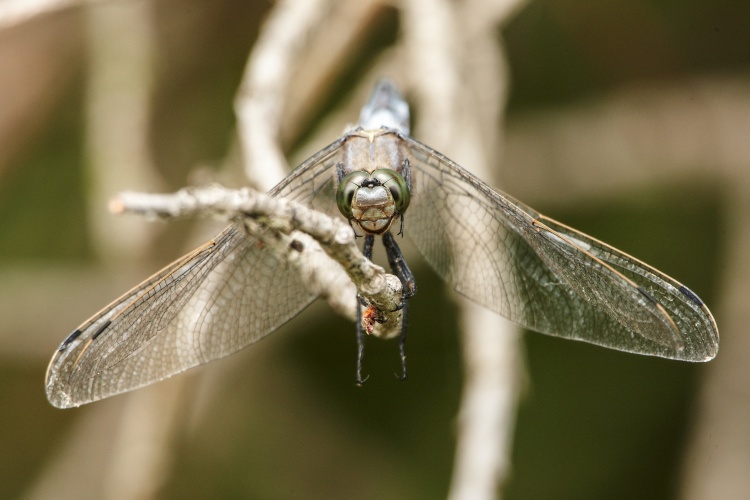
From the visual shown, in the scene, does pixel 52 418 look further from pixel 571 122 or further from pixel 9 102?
pixel 571 122

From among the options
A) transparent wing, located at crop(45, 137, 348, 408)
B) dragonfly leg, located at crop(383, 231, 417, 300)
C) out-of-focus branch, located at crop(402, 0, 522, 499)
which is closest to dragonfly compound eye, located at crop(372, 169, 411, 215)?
dragonfly leg, located at crop(383, 231, 417, 300)

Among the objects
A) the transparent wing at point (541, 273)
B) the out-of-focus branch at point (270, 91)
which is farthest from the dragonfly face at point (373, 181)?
the out-of-focus branch at point (270, 91)

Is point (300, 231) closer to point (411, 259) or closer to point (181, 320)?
point (181, 320)

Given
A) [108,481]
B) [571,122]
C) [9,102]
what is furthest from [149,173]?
[571,122]

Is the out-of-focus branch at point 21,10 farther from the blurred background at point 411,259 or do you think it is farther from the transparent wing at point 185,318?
the transparent wing at point 185,318

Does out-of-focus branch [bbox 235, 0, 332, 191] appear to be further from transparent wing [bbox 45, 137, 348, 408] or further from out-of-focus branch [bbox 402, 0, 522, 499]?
out-of-focus branch [bbox 402, 0, 522, 499]

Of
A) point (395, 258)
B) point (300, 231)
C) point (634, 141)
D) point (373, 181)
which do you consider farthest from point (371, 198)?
point (634, 141)

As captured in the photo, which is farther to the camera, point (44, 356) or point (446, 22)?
point (44, 356)
